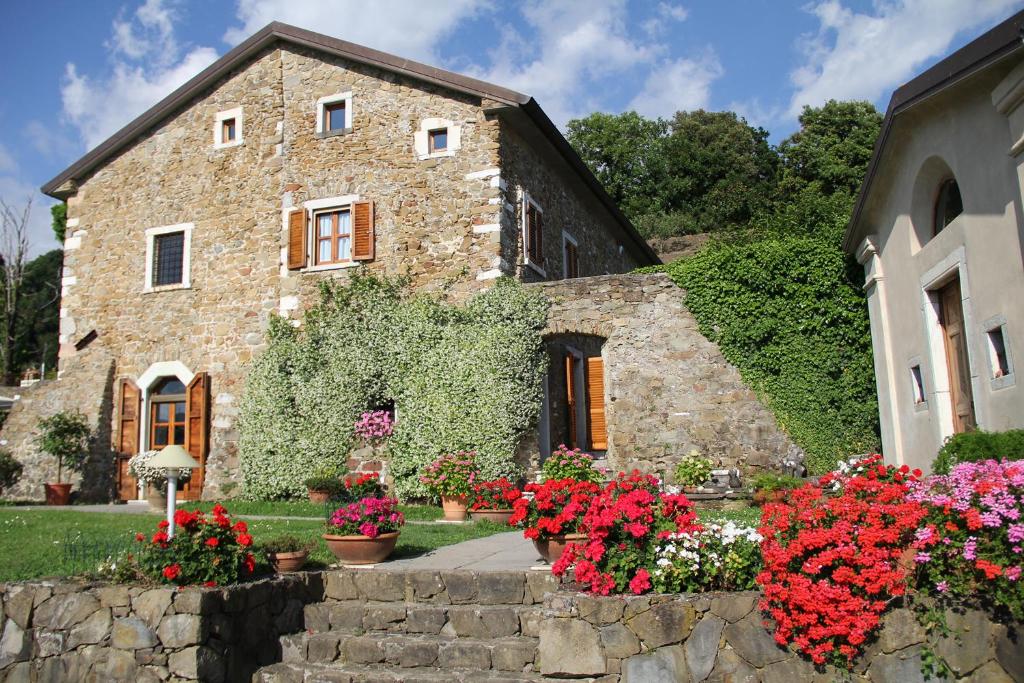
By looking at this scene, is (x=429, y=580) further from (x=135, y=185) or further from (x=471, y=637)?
(x=135, y=185)

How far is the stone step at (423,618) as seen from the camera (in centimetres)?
615

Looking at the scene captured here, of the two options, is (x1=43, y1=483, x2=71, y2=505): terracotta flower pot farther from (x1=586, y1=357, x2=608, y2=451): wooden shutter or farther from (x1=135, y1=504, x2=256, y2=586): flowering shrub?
(x1=586, y1=357, x2=608, y2=451): wooden shutter

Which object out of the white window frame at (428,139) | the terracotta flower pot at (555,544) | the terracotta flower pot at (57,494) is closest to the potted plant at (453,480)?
the terracotta flower pot at (555,544)

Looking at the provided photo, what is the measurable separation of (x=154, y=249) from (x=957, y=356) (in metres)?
14.4

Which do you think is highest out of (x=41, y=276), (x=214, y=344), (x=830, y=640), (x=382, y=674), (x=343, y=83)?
(x=41, y=276)

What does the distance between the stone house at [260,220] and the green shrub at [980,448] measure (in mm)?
6214

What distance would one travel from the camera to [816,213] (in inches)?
621

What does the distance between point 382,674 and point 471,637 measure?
73 cm

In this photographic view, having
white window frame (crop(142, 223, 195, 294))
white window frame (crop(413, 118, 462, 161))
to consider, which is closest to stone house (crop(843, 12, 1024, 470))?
white window frame (crop(413, 118, 462, 161))

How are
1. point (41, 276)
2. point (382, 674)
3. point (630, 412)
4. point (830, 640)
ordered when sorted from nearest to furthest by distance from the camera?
1. point (830, 640)
2. point (382, 674)
3. point (630, 412)
4. point (41, 276)

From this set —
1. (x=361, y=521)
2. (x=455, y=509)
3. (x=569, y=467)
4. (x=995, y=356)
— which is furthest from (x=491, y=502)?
(x=995, y=356)

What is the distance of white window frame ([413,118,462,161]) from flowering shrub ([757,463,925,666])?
1038 cm

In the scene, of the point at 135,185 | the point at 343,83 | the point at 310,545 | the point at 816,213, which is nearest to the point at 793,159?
the point at 816,213

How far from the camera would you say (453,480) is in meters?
11.6
